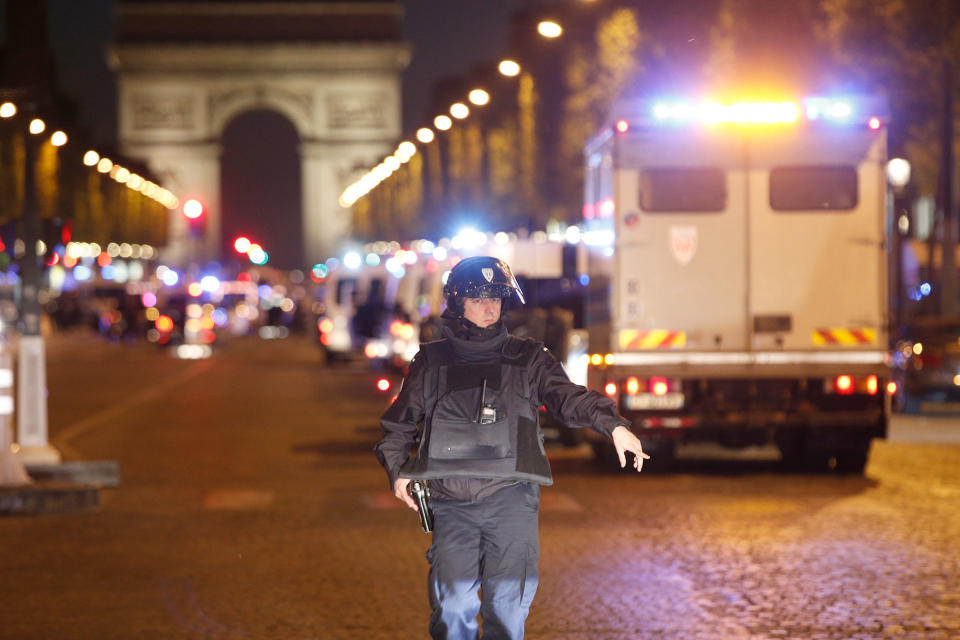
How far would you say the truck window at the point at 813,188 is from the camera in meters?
14.6

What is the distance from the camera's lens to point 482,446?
5965 mm

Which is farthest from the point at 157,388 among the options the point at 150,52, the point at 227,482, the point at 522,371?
the point at 150,52

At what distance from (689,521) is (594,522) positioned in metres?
0.59

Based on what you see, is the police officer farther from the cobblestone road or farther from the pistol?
the cobblestone road

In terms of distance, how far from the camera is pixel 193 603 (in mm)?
9062

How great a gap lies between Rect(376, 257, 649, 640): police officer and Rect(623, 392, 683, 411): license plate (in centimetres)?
849

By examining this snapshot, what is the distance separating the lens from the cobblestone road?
28.0ft

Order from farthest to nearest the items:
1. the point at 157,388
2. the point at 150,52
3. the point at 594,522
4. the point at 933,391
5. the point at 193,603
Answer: the point at 150,52 → the point at 157,388 → the point at 933,391 → the point at 594,522 → the point at 193,603

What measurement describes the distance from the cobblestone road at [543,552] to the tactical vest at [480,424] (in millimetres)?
2342

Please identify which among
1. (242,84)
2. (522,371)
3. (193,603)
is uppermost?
(242,84)

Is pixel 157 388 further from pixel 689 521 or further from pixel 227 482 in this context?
pixel 689 521

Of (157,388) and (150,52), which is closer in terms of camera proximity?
(157,388)

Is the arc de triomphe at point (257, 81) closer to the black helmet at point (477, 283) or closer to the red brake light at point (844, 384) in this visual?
the red brake light at point (844, 384)

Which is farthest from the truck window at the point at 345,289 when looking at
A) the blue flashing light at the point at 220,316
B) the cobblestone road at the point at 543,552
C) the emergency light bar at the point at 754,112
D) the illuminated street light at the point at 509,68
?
the emergency light bar at the point at 754,112
